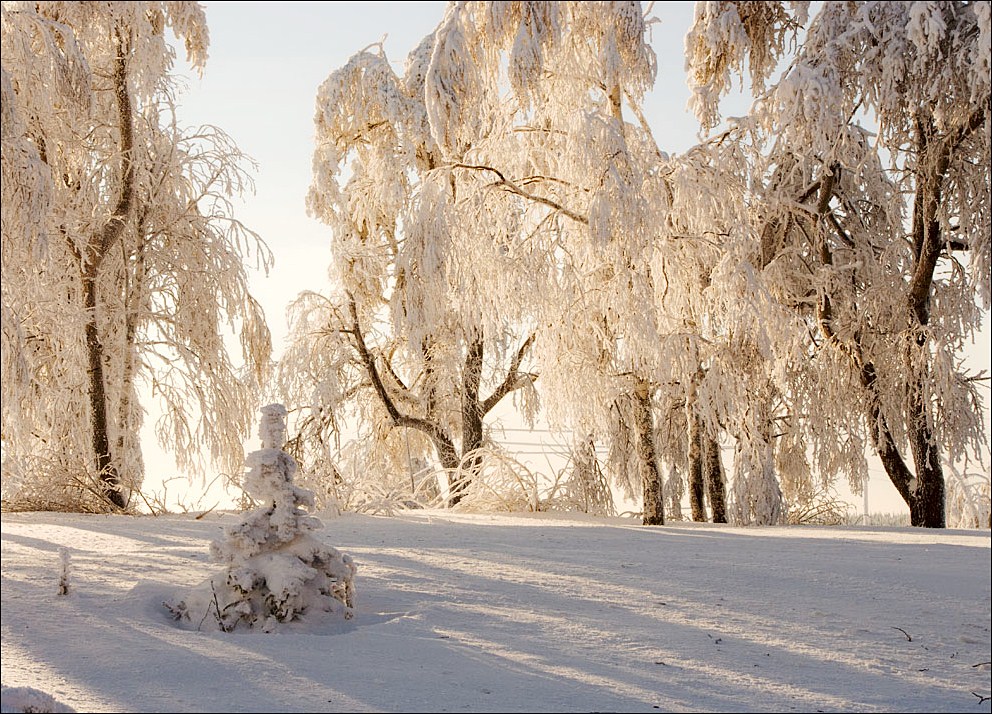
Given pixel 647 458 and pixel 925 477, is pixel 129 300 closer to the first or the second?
pixel 647 458

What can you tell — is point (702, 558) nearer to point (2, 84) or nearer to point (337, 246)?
point (2, 84)

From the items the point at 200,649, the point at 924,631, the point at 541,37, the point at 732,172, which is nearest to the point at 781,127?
the point at 732,172

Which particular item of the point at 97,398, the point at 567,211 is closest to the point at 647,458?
the point at 567,211

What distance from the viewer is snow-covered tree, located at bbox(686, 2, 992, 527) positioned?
20.2 ft

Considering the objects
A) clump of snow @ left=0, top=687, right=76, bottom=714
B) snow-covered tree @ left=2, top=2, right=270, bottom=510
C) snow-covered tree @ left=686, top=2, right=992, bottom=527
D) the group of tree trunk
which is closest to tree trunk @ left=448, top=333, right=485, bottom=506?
the group of tree trunk

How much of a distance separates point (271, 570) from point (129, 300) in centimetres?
503

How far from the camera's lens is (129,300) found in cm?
803

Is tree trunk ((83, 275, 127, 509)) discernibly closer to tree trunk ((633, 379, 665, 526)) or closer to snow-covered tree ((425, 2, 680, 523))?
snow-covered tree ((425, 2, 680, 523))

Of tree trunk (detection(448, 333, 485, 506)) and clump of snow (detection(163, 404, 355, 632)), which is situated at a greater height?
tree trunk (detection(448, 333, 485, 506))

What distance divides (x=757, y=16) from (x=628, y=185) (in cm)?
155

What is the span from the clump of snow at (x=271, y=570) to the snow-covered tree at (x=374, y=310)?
542 cm

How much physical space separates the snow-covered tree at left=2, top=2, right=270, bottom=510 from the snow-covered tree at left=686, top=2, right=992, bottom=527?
4171 millimetres

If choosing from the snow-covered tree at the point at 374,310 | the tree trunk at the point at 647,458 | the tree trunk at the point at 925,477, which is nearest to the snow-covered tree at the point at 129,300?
the snow-covered tree at the point at 374,310

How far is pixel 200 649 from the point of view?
10.7ft
